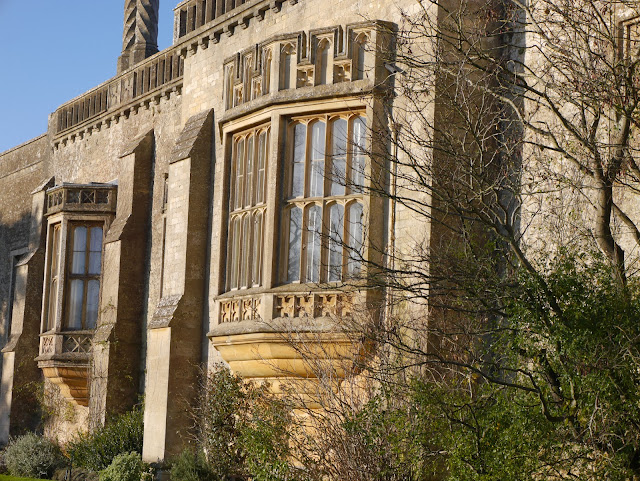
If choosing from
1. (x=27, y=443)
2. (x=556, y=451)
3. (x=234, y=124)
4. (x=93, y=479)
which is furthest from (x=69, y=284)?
(x=556, y=451)

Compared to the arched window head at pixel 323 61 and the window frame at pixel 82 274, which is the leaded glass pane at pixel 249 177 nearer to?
the arched window head at pixel 323 61

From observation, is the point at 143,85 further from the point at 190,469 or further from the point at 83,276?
the point at 190,469

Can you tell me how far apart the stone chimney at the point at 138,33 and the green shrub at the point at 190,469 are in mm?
11714

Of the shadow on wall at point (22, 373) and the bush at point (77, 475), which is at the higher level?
the shadow on wall at point (22, 373)

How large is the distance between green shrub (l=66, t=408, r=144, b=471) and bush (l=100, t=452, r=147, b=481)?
1.14 m

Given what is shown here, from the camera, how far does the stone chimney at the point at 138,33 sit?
72.9ft

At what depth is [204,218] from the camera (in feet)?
45.2

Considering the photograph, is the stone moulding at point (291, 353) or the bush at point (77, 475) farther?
the bush at point (77, 475)

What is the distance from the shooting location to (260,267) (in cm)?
1209

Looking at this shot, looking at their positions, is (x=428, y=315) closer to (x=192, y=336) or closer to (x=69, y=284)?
(x=192, y=336)

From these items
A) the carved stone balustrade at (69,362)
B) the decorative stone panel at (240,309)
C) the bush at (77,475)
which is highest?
the decorative stone panel at (240,309)

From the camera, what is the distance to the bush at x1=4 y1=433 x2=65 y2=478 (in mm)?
16516

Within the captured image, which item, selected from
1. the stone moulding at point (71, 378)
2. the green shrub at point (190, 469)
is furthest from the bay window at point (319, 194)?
the stone moulding at point (71, 378)

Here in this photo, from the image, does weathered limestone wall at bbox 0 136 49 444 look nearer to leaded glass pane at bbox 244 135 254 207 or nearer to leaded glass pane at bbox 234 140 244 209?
leaded glass pane at bbox 234 140 244 209
